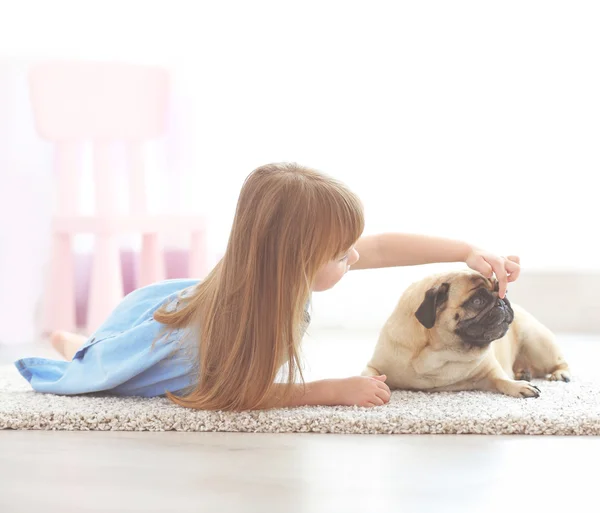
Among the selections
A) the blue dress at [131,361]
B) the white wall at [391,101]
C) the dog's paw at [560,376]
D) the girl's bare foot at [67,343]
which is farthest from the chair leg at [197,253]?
the dog's paw at [560,376]

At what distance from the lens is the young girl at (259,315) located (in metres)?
1.22

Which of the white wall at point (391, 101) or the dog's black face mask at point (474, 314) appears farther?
the white wall at point (391, 101)

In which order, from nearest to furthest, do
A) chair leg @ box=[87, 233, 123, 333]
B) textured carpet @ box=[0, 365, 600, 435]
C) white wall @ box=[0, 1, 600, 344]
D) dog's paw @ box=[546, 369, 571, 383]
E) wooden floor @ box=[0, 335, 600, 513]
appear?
wooden floor @ box=[0, 335, 600, 513] → textured carpet @ box=[0, 365, 600, 435] → dog's paw @ box=[546, 369, 571, 383] → chair leg @ box=[87, 233, 123, 333] → white wall @ box=[0, 1, 600, 344]

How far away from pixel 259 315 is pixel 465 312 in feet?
1.12

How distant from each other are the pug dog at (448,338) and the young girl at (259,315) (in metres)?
0.05

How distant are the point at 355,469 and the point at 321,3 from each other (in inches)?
73.1

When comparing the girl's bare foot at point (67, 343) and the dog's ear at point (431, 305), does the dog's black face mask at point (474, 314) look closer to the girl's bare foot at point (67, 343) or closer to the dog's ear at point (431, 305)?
the dog's ear at point (431, 305)

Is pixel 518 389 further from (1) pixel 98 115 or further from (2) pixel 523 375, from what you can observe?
(1) pixel 98 115

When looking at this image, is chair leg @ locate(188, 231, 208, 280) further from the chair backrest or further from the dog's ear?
the dog's ear

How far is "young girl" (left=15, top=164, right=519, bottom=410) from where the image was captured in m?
1.22

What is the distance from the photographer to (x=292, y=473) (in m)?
0.99

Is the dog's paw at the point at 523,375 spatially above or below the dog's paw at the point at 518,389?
below

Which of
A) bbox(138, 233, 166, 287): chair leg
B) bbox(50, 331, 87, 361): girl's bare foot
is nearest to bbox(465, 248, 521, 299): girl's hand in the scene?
bbox(50, 331, 87, 361): girl's bare foot

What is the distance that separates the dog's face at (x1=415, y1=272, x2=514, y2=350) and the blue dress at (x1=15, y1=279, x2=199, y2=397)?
39cm
